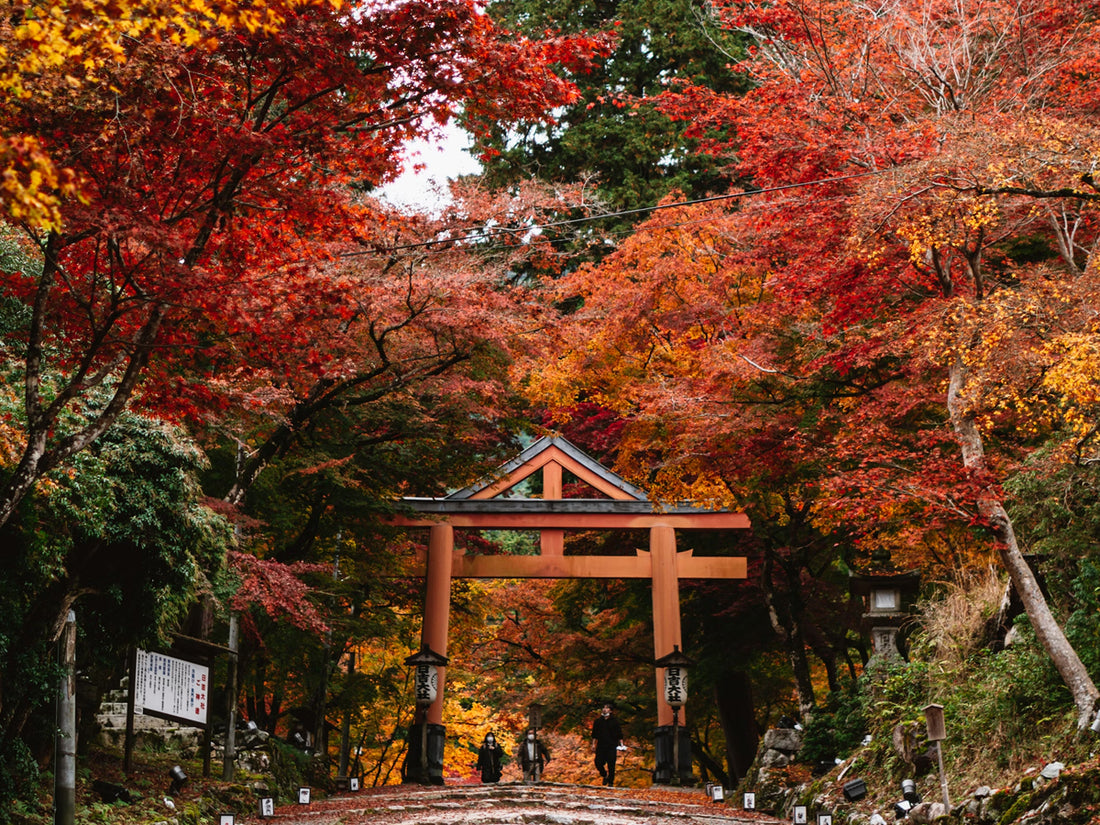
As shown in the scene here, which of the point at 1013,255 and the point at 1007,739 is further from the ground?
the point at 1013,255

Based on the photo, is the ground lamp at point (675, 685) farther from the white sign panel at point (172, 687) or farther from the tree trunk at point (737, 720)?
the white sign panel at point (172, 687)

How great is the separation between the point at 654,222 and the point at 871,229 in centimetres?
756

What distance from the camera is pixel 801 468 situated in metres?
12.7

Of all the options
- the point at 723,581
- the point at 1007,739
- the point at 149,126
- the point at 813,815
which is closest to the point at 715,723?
the point at 723,581

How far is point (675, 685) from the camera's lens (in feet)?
49.0

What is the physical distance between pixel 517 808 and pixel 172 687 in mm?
3723

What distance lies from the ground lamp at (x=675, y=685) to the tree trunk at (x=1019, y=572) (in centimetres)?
716

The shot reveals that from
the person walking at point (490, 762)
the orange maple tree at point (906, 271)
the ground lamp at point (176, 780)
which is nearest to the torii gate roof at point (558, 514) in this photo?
the orange maple tree at point (906, 271)

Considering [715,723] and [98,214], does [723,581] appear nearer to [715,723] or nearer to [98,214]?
[715,723]

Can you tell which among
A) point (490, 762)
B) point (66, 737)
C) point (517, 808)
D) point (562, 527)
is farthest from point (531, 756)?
point (66, 737)

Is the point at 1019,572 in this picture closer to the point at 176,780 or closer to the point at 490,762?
the point at 176,780

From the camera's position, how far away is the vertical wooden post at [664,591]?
51.1ft

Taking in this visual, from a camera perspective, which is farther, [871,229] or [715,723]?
[715,723]

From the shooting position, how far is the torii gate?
15.6m
